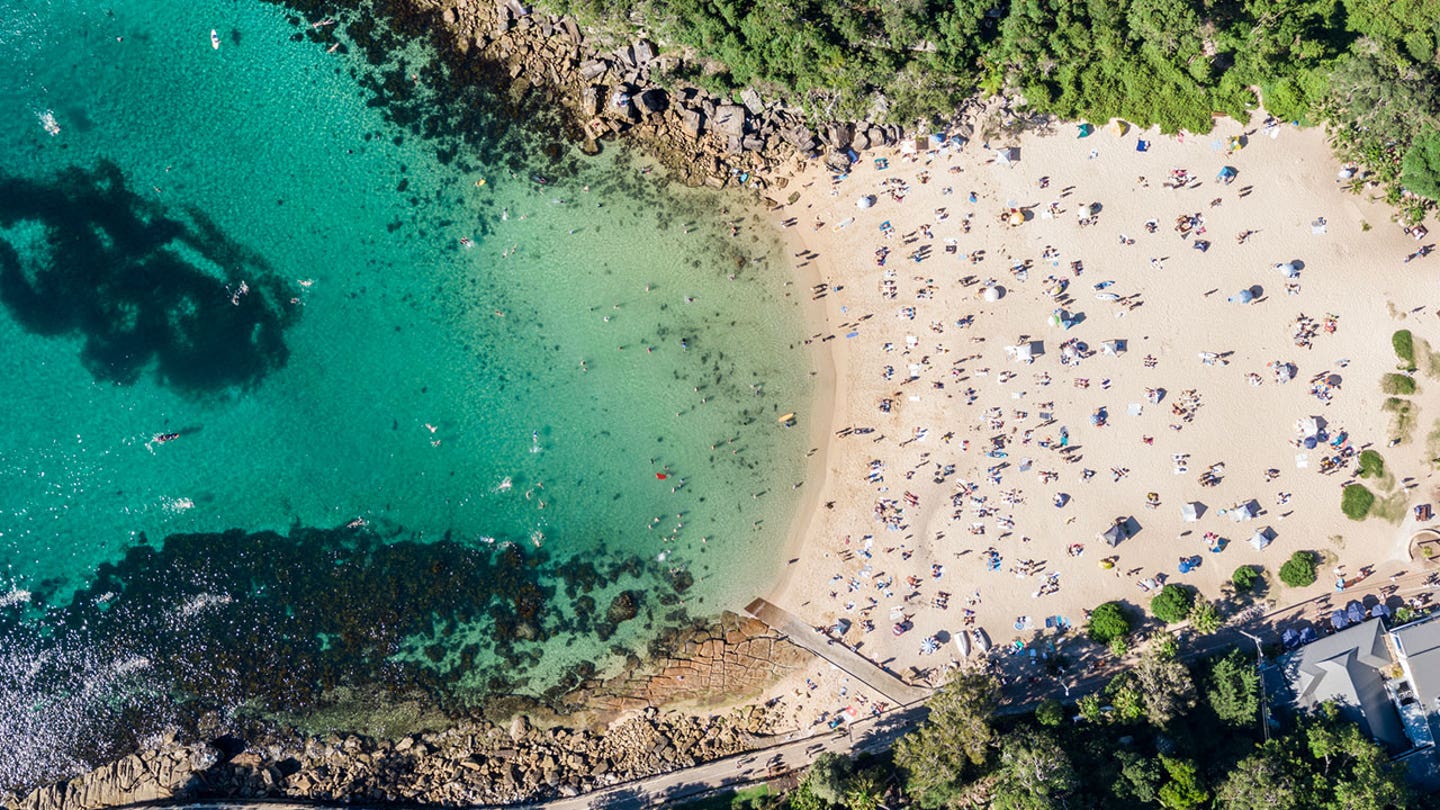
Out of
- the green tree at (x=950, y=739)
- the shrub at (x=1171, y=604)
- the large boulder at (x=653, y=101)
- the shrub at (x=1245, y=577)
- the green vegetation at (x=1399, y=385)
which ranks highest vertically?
the large boulder at (x=653, y=101)

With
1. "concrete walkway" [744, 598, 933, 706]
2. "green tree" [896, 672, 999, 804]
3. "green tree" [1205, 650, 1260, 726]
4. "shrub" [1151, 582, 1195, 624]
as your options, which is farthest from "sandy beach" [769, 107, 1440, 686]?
"green tree" [1205, 650, 1260, 726]

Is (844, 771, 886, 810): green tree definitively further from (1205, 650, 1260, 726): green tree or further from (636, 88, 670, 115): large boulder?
(636, 88, 670, 115): large boulder

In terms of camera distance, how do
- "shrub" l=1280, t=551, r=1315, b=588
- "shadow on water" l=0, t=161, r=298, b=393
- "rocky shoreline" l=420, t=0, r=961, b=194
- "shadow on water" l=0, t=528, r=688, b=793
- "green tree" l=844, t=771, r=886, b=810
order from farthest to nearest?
"shadow on water" l=0, t=161, r=298, b=393, "shadow on water" l=0, t=528, r=688, b=793, "rocky shoreline" l=420, t=0, r=961, b=194, "shrub" l=1280, t=551, r=1315, b=588, "green tree" l=844, t=771, r=886, b=810

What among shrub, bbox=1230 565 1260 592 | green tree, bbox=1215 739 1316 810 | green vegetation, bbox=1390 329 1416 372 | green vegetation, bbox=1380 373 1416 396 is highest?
green vegetation, bbox=1390 329 1416 372

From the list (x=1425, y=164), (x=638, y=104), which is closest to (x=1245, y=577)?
(x=1425, y=164)

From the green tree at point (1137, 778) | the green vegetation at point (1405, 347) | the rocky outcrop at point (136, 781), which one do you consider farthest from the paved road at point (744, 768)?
the green vegetation at point (1405, 347)

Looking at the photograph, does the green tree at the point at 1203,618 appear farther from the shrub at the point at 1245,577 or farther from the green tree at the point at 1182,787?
the green tree at the point at 1182,787

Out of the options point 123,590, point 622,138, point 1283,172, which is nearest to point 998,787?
point 1283,172
